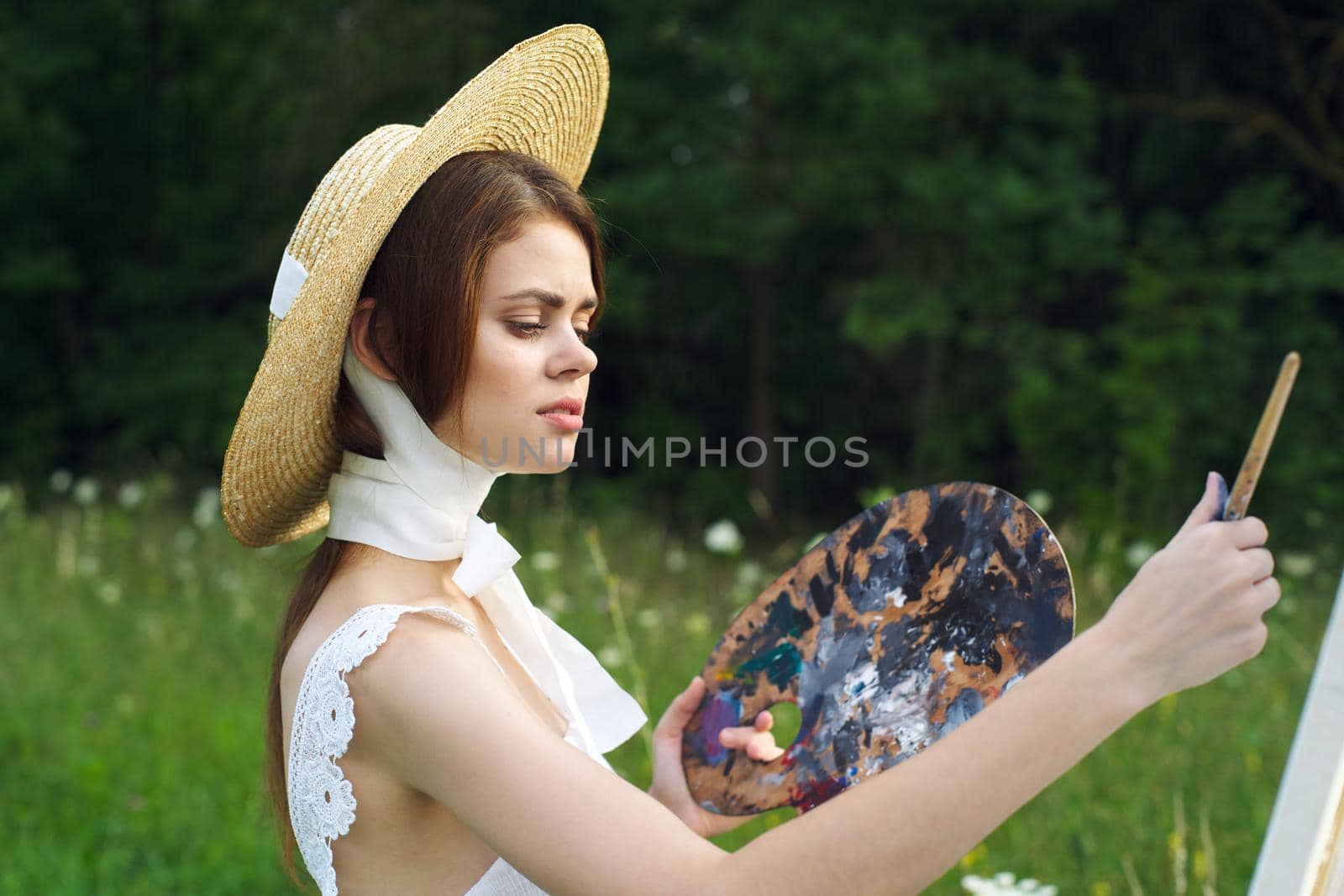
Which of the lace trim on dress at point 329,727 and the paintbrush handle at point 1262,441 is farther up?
the paintbrush handle at point 1262,441

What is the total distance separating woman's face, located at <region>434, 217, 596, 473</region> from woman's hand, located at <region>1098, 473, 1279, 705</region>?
651mm

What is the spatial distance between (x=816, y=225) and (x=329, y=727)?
34.6 ft

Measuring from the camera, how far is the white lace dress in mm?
1264

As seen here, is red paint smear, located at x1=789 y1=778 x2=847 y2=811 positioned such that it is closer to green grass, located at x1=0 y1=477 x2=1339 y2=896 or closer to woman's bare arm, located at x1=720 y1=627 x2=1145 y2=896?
woman's bare arm, located at x1=720 y1=627 x2=1145 y2=896

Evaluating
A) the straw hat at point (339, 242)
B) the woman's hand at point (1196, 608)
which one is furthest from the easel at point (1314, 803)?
the straw hat at point (339, 242)

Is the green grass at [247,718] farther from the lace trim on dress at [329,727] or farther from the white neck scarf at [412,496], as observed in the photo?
the lace trim on dress at [329,727]

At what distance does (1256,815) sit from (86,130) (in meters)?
11.7

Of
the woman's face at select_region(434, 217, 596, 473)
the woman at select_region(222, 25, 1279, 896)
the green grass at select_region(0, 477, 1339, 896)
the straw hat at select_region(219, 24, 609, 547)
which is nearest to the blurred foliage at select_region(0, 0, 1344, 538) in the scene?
the green grass at select_region(0, 477, 1339, 896)

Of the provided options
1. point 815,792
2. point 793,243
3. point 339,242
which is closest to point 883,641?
point 815,792

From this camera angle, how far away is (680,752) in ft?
5.01

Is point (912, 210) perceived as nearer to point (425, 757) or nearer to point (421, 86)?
point (421, 86)

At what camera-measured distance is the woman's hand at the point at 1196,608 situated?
→ 953mm

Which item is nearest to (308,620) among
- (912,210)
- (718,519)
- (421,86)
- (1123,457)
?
(1123,457)

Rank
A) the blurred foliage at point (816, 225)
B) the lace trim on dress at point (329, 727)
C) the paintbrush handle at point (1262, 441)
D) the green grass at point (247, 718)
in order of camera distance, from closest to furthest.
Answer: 1. the paintbrush handle at point (1262, 441)
2. the lace trim on dress at point (329, 727)
3. the green grass at point (247, 718)
4. the blurred foliage at point (816, 225)
